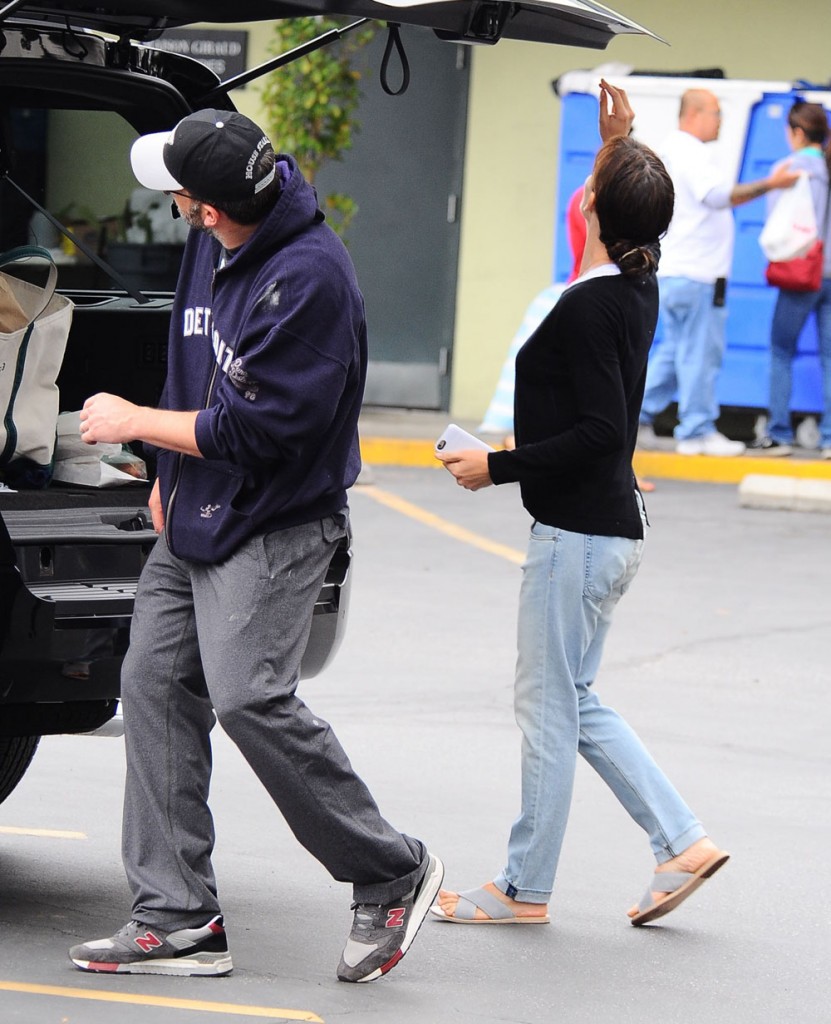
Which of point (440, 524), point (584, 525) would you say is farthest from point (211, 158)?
point (440, 524)

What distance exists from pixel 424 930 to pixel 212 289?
163 centimetres

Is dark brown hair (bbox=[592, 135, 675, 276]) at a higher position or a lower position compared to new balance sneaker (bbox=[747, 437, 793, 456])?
higher

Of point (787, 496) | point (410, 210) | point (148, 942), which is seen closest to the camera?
point (148, 942)

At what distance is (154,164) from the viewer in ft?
12.6

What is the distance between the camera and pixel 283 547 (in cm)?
392

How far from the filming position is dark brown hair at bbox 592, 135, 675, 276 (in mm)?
4379

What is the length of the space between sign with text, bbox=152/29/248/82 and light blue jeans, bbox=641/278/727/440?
3.86 metres

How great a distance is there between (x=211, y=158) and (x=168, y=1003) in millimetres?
1695

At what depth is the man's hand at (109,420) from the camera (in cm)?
381

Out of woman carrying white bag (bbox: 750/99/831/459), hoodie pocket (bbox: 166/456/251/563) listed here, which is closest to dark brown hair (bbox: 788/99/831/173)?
woman carrying white bag (bbox: 750/99/831/459)

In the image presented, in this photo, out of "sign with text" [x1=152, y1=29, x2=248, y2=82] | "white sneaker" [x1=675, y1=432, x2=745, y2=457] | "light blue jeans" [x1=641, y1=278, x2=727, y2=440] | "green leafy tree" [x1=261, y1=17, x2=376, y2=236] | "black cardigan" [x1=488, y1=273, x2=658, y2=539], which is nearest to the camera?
"black cardigan" [x1=488, y1=273, x2=658, y2=539]

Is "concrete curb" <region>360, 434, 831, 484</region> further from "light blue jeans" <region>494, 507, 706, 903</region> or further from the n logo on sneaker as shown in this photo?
the n logo on sneaker

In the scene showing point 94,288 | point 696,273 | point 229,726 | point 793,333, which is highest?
point 94,288

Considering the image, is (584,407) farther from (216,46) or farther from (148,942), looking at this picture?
(216,46)
